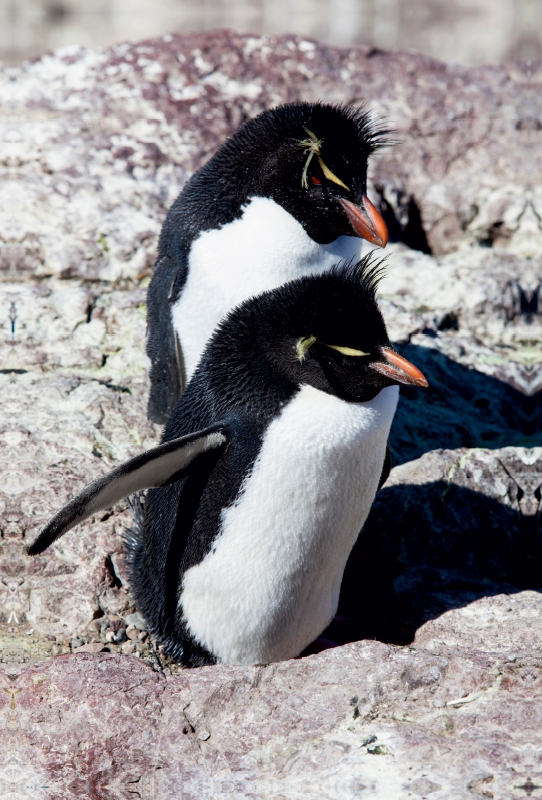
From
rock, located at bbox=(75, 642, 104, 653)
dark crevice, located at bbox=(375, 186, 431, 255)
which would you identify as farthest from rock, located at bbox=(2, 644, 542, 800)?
dark crevice, located at bbox=(375, 186, 431, 255)

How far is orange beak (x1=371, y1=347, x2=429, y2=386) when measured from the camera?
212 cm

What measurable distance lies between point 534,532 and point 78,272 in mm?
1934

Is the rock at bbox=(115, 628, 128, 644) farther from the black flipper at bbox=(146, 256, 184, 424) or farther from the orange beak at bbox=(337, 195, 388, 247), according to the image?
the orange beak at bbox=(337, 195, 388, 247)

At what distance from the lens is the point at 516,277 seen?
4.00 metres

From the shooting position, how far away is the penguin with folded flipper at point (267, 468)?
2.13 m

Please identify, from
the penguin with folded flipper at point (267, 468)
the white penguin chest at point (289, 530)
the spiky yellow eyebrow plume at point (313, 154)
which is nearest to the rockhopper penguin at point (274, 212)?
the spiky yellow eyebrow plume at point (313, 154)

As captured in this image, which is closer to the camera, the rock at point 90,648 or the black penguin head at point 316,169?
the rock at point 90,648

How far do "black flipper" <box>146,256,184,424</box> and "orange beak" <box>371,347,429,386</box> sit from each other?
103 centimetres

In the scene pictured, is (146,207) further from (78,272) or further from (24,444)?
(24,444)

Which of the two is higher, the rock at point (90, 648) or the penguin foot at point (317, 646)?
the penguin foot at point (317, 646)

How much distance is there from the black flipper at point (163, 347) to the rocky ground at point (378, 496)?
0.10 meters

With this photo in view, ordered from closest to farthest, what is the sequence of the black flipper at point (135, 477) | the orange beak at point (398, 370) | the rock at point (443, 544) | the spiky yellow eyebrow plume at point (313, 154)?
the black flipper at point (135, 477) < the orange beak at point (398, 370) < the rock at point (443, 544) < the spiky yellow eyebrow plume at point (313, 154)

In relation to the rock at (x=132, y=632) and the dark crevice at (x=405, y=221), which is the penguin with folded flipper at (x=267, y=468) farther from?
the dark crevice at (x=405, y=221)

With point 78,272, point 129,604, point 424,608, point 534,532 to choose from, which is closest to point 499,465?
point 534,532
